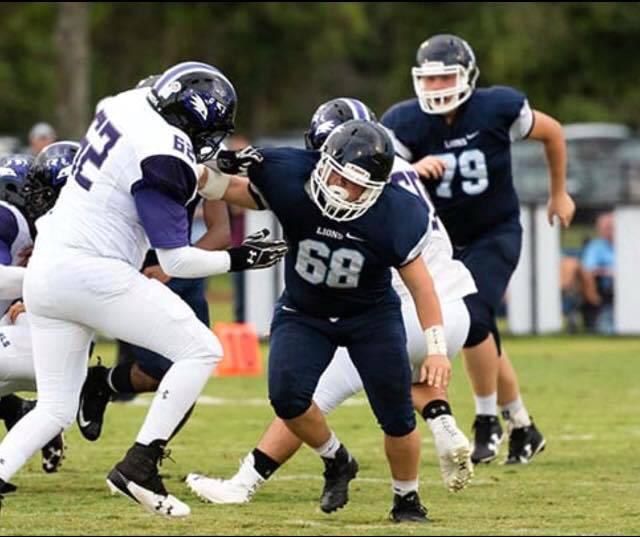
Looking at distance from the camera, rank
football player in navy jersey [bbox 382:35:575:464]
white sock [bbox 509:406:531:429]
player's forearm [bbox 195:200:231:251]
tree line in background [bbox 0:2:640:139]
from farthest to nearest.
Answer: tree line in background [bbox 0:2:640:139] < white sock [bbox 509:406:531:429] < football player in navy jersey [bbox 382:35:575:464] < player's forearm [bbox 195:200:231:251]

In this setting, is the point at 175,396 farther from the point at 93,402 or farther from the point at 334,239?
the point at 93,402

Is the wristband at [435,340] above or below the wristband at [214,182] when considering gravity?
below

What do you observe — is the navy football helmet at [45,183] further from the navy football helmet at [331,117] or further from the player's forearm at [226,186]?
the navy football helmet at [331,117]

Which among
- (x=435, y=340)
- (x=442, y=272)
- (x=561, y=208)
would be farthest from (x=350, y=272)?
(x=561, y=208)

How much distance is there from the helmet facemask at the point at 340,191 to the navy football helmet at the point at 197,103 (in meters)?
0.40

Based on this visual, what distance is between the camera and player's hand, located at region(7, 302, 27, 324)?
7.53 meters

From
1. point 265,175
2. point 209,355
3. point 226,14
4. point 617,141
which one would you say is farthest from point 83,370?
point 617,141

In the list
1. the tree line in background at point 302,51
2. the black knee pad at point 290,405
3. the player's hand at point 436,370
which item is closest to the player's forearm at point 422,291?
the player's hand at point 436,370

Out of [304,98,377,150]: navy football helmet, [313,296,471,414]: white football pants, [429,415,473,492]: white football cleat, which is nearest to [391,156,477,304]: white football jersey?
[313,296,471,414]: white football pants

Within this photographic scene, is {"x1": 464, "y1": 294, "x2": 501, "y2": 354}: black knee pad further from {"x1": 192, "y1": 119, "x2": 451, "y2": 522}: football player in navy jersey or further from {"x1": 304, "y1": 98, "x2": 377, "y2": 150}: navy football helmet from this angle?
{"x1": 192, "y1": 119, "x2": 451, "y2": 522}: football player in navy jersey

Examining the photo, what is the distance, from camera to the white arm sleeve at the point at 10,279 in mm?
7098

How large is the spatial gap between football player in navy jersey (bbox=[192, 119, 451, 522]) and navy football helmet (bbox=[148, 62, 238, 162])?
114mm

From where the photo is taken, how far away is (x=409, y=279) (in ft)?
21.7

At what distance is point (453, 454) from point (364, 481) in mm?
1376
